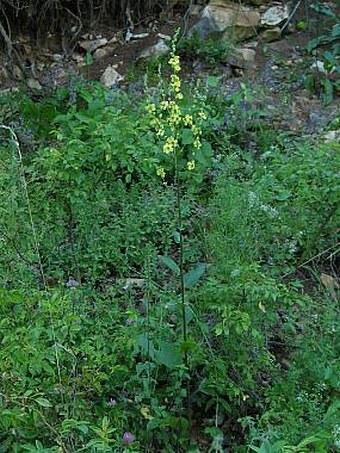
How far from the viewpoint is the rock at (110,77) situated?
5.71 meters

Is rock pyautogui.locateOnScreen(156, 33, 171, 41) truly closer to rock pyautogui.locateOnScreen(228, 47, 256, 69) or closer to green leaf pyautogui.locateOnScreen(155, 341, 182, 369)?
rock pyautogui.locateOnScreen(228, 47, 256, 69)

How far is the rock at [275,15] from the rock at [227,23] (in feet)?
0.19

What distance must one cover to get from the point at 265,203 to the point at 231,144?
3.57 feet

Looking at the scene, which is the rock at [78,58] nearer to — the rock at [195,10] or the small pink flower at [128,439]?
the rock at [195,10]

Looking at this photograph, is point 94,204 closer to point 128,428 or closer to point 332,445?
point 128,428

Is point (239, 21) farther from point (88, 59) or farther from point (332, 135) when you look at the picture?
point (332, 135)

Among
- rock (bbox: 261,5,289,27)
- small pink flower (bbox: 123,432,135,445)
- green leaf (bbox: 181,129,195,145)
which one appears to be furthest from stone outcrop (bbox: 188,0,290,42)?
small pink flower (bbox: 123,432,135,445)

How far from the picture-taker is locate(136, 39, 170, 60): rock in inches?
233

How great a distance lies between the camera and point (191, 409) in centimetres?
296

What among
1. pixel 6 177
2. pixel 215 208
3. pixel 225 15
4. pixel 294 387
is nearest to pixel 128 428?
pixel 294 387

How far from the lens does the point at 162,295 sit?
3.11 meters

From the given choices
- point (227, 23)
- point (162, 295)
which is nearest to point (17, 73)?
point (227, 23)

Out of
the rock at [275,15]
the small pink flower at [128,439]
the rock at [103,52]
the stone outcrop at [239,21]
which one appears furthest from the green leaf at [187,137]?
the rock at [275,15]

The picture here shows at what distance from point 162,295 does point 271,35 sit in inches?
142
